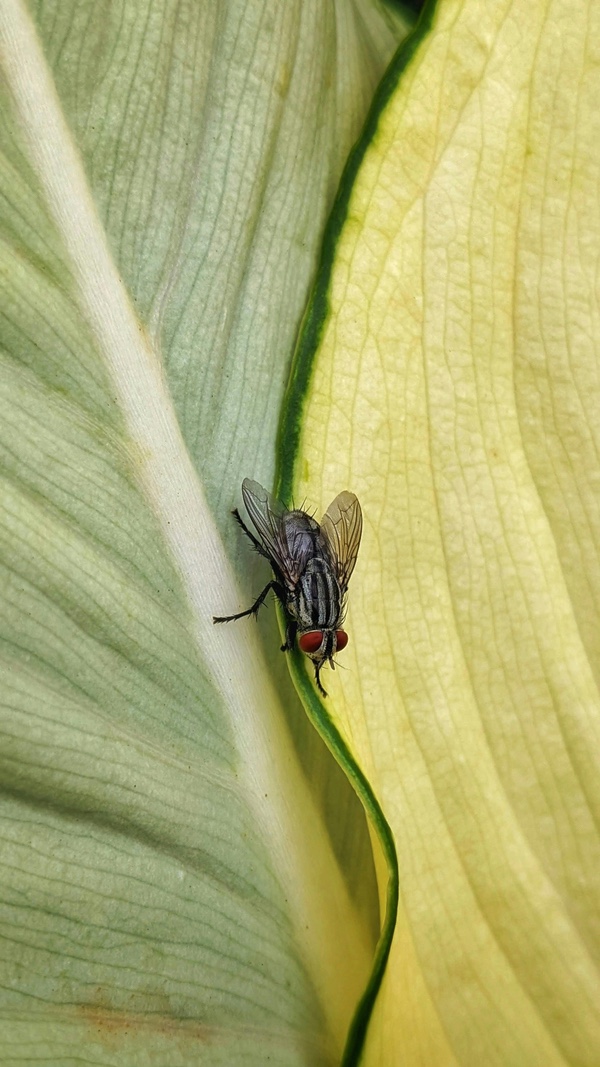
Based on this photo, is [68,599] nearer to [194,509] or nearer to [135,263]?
[194,509]

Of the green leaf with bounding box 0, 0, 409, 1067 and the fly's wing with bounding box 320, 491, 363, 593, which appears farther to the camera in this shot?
the fly's wing with bounding box 320, 491, 363, 593

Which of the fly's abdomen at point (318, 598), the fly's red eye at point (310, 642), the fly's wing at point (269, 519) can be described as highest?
the fly's wing at point (269, 519)

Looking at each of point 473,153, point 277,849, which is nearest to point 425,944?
point 277,849

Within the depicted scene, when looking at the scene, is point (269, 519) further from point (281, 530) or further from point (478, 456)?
point (478, 456)

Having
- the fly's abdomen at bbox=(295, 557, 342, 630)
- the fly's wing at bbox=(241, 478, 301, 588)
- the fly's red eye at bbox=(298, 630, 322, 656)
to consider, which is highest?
the fly's wing at bbox=(241, 478, 301, 588)

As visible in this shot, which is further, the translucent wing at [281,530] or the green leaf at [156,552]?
the translucent wing at [281,530]

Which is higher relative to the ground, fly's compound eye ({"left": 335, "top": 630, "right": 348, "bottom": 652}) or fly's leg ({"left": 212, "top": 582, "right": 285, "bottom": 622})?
fly's leg ({"left": 212, "top": 582, "right": 285, "bottom": 622})
